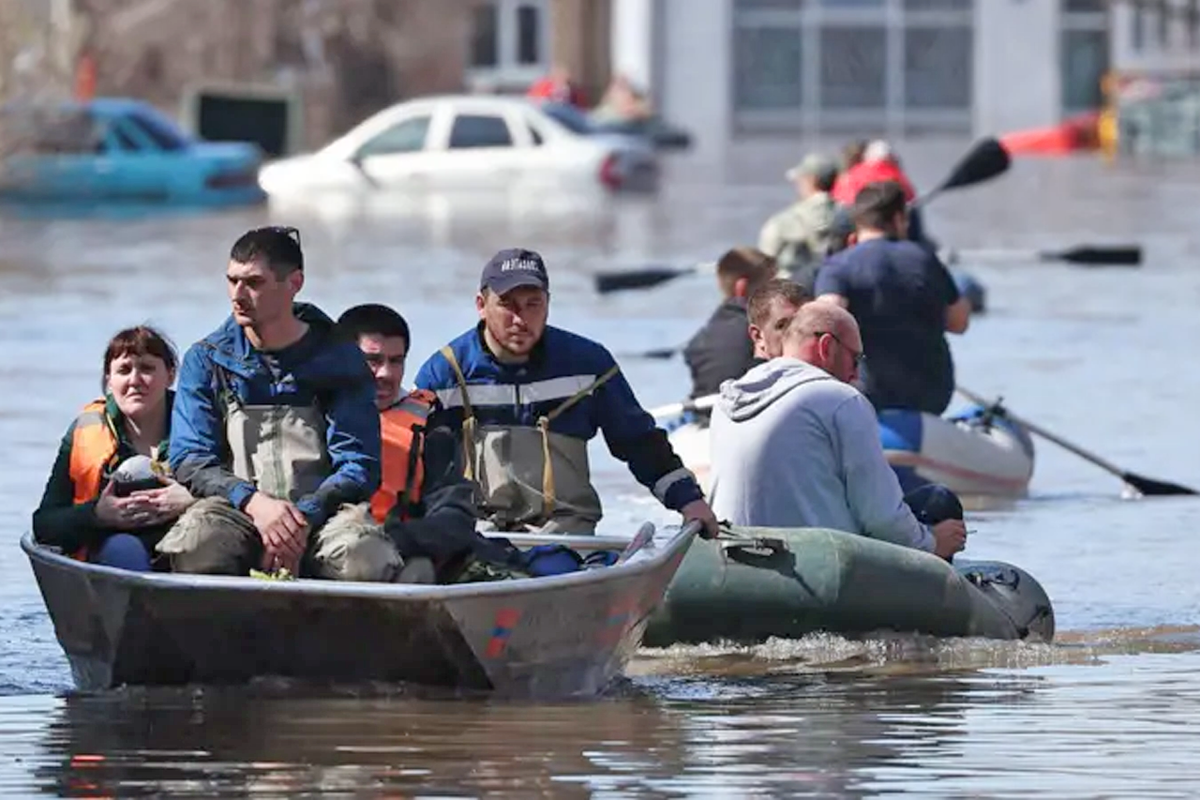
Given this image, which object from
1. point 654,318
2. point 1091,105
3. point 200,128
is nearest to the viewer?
point 654,318

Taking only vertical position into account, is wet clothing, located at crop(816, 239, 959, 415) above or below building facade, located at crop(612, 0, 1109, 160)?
above

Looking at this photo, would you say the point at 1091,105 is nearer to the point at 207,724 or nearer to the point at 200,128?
the point at 200,128

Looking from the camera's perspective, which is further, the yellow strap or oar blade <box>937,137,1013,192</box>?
oar blade <box>937,137,1013,192</box>

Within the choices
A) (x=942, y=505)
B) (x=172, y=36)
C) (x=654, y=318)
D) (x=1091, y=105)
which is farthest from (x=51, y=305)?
(x=1091, y=105)

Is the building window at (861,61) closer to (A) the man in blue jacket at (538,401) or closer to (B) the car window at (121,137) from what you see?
(B) the car window at (121,137)

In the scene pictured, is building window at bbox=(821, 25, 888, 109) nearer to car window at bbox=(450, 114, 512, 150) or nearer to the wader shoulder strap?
car window at bbox=(450, 114, 512, 150)

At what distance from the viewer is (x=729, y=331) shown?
15.8m

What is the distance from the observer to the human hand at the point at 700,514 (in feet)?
36.2

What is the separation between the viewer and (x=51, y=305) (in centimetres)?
2905

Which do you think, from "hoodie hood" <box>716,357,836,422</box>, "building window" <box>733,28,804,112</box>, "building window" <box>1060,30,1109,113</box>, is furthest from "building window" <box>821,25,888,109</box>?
"hoodie hood" <box>716,357,836,422</box>

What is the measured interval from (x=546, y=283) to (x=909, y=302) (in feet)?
16.5

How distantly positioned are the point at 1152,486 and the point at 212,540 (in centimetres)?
755

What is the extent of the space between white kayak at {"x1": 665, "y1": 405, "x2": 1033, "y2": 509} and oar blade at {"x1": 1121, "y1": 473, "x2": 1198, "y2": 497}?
528 millimetres

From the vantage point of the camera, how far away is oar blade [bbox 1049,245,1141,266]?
22.7 meters
